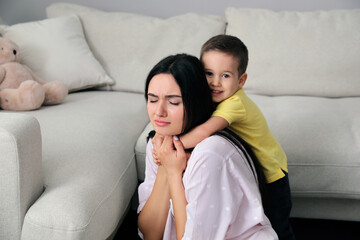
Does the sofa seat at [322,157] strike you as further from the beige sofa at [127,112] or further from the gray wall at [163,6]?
the gray wall at [163,6]

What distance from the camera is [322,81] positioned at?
213 cm

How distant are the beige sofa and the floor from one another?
104 mm

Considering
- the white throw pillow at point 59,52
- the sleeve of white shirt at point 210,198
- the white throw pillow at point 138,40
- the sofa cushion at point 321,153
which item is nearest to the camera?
the sleeve of white shirt at point 210,198

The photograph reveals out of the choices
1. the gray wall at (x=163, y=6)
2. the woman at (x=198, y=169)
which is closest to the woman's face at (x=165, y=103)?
the woman at (x=198, y=169)

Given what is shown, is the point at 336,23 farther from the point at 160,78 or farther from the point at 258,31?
the point at 160,78

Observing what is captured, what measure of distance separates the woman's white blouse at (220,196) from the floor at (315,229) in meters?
0.81

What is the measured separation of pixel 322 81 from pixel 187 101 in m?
1.35

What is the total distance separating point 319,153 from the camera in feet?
5.14

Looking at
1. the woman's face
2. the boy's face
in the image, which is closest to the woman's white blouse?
the woman's face

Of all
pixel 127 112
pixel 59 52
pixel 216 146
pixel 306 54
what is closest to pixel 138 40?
pixel 59 52

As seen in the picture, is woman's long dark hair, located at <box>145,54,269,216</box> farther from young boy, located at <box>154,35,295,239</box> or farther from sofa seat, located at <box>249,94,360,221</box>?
sofa seat, located at <box>249,94,360,221</box>

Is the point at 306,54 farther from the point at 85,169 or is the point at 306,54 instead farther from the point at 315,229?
the point at 85,169

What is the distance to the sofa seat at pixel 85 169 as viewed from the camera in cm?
106

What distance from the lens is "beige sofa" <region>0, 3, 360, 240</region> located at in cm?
110
